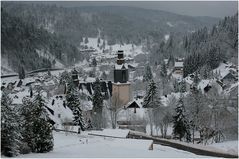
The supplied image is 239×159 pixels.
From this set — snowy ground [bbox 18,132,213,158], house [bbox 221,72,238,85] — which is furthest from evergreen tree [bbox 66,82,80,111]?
house [bbox 221,72,238,85]

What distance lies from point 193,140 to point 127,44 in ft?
524

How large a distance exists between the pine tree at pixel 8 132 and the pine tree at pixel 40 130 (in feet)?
6.11

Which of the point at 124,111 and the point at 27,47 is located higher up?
the point at 27,47

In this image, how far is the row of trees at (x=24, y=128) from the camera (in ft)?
42.4

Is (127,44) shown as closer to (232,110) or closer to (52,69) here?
(52,69)

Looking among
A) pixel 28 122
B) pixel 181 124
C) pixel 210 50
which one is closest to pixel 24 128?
pixel 28 122

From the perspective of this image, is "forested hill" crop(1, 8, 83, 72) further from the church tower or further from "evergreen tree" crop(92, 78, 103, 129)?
"evergreen tree" crop(92, 78, 103, 129)

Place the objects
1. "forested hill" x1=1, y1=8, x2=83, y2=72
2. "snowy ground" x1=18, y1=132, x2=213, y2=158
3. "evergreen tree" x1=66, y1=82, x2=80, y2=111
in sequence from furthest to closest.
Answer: "forested hill" x1=1, y1=8, x2=83, y2=72 < "evergreen tree" x1=66, y1=82, x2=80, y2=111 < "snowy ground" x1=18, y1=132, x2=213, y2=158

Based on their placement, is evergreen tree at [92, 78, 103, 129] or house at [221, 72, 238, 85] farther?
house at [221, 72, 238, 85]

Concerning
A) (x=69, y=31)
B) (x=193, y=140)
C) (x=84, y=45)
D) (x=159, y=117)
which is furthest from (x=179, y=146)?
(x=69, y=31)

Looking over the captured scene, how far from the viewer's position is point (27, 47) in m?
107

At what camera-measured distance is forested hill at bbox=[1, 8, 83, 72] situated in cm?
9939

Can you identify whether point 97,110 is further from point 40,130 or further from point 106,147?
point 40,130

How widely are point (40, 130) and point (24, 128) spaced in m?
0.77
